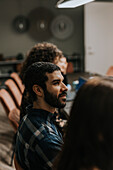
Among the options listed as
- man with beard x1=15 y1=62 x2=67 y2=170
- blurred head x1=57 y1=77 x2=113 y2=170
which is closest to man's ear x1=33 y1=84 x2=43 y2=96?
man with beard x1=15 y1=62 x2=67 y2=170

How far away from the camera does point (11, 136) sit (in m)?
2.85

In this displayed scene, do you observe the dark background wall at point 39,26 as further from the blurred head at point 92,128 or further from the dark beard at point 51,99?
the blurred head at point 92,128

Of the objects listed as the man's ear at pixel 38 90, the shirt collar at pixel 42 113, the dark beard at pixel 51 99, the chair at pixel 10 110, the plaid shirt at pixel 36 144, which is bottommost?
the chair at pixel 10 110

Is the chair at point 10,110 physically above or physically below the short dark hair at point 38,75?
below

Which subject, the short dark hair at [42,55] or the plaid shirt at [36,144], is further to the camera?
the short dark hair at [42,55]

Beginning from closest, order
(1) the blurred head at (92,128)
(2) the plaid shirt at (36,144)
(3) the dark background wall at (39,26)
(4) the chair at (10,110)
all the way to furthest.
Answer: (1) the blurred head at (92,128), (2) the plaid shirt at (36,144), (4) the chair at (10,110), (3) the dark background wall at (39,26)

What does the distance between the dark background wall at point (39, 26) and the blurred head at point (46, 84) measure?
5.55m

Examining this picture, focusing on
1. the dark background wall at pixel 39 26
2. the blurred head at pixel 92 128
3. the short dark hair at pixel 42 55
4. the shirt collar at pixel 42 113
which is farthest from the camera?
the dark background wall at pixel 39 26

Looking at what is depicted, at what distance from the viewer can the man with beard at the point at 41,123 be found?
3.03ft

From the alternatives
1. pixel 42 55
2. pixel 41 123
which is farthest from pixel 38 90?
pixel 42 55

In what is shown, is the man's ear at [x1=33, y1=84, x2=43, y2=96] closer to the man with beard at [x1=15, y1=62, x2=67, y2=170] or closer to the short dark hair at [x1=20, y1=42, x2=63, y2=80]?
the man with beard at [x1=15, y1=62, x2=67, y2=170]

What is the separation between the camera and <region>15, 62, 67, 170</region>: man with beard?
925mm

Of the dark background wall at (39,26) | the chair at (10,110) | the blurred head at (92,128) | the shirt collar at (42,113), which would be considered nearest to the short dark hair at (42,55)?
the chair at (10,110)

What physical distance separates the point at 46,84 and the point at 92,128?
2.05ft
